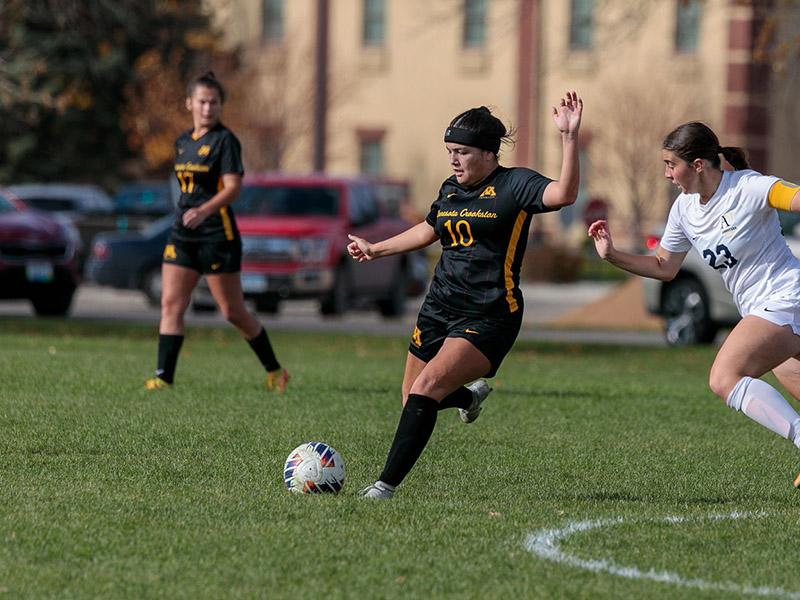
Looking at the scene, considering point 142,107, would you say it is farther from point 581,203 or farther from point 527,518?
point 527,518

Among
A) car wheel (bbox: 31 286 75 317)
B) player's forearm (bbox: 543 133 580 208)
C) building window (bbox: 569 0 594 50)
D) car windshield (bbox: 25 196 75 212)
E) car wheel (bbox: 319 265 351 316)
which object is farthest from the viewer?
building window (bbox: 569 0 594 50)

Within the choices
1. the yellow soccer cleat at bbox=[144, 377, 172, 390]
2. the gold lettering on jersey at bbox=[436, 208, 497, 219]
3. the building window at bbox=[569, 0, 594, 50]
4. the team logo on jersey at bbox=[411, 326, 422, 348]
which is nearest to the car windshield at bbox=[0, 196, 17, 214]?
the yellow soccer cleat at bbox=[144, 377, 172, 390]

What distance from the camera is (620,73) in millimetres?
49906

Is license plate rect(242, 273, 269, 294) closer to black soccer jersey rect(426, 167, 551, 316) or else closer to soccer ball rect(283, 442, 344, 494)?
soccer ball rect(283, 442, 344, 494)

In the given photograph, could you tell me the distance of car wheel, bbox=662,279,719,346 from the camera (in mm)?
20594

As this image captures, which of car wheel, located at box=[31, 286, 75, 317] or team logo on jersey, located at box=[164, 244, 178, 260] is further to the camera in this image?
car wheel, located at box=[31, 286, 75, 317]

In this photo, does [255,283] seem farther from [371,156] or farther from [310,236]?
[371,156]

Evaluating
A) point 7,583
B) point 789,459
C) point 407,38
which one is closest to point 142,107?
point 407,38

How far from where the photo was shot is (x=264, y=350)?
12516 millimetres

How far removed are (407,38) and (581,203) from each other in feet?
29.3

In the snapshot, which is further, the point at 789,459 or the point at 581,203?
the point at 581,203

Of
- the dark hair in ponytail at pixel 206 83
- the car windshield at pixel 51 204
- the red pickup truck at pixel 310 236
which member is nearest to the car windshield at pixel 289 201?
the red pickup truck at pixel 310 236

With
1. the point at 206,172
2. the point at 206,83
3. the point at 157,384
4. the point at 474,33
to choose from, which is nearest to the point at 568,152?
the point at 206,83

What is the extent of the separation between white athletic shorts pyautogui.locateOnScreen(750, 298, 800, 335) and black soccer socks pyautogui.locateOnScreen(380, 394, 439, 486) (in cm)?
160
